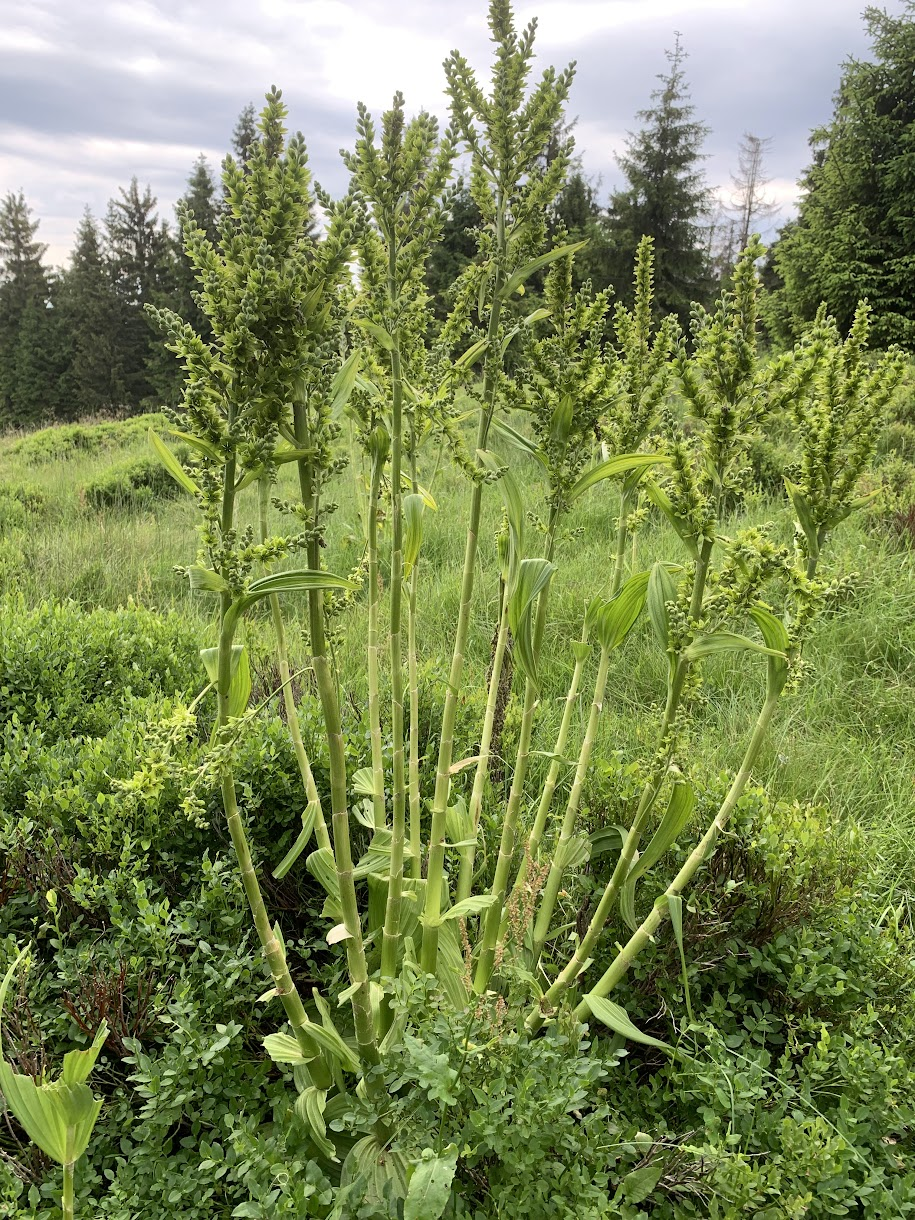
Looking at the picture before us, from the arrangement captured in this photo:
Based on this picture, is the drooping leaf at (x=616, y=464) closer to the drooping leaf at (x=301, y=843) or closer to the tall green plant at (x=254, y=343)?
the tall green plant at (x=254, y=343)

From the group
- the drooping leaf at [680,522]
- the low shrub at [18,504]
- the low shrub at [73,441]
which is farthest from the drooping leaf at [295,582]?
the low shrub at [73,441]

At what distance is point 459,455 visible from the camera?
5.13ft

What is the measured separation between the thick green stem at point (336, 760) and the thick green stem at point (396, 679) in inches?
5.4

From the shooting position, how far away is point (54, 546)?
19.4 feet

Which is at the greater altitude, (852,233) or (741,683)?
(852,233)

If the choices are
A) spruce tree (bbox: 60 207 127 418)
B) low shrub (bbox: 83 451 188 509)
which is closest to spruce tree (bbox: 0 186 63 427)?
spruce tree (bbox: 60 207 127 418)

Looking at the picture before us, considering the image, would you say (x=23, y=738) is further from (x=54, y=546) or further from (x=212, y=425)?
(x=54, y=546)

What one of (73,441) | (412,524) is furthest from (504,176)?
(73,441)

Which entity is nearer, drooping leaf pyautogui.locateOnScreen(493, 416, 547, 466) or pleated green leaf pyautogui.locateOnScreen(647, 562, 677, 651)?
pleated green leaf pyautogui.locateOnScreen(647, 562, 677, 651)

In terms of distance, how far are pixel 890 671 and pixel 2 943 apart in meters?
4.08

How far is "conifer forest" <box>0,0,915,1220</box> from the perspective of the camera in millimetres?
1266

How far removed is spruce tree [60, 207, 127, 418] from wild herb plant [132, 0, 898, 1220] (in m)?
37.6

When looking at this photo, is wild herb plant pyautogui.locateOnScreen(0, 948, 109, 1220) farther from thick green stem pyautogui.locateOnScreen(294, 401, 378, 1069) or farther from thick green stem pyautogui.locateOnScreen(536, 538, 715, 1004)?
thick green stem pyautogui.locateOnScreen(536, 538, 715, 1004)

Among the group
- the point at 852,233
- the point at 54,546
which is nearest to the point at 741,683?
the point at 54,546
